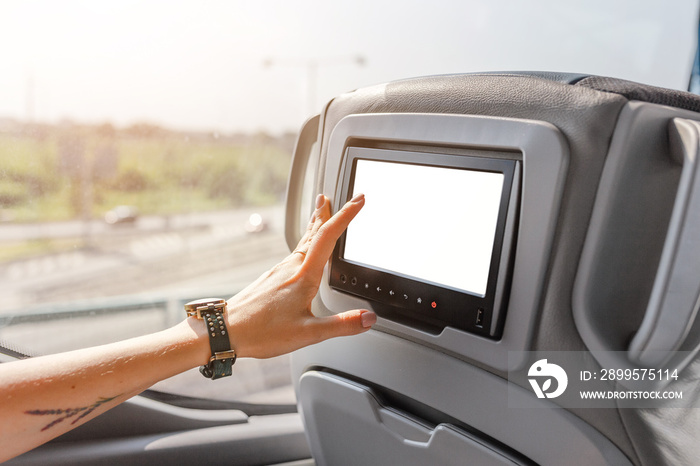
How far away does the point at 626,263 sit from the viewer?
73 centimetres

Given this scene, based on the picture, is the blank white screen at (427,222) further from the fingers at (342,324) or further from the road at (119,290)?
the road at (119,290)

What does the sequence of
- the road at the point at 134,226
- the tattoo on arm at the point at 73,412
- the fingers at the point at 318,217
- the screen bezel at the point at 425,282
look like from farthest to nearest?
the road at the point at 134,226, the fingers at the point at 318,217, the tattoo on arm at the point at 73,412, the screen bezel at the point at 425,282

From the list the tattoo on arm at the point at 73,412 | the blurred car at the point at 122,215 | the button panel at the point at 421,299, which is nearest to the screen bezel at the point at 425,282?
the button panel at the point at 421,299

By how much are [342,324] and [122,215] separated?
4.55ft

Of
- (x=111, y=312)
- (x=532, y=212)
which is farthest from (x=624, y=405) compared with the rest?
(x=111, y=312)

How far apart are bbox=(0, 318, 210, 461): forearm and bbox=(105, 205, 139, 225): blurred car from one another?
1.06m

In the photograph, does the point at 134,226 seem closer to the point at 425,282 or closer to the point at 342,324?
the point at 342,324

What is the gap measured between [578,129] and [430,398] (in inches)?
19.5

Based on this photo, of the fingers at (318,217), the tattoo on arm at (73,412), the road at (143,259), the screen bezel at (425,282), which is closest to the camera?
the screen bezel at (425,282)

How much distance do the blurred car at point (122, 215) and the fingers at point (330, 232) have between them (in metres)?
1.17

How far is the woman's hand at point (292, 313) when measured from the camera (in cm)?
93

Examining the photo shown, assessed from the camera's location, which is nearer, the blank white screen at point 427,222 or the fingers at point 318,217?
the blank white screen at point 427,222

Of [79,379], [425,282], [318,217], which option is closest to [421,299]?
[425,282]

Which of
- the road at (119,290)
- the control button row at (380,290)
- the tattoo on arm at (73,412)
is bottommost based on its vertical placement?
the road at (119,290)
